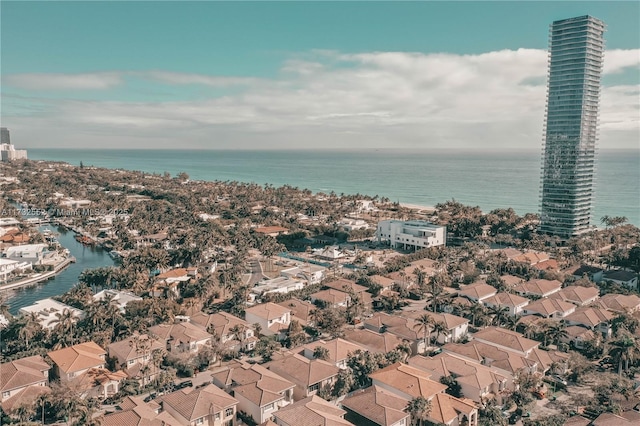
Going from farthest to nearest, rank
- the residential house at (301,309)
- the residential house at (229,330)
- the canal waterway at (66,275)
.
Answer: the canal waterway at (66,275) < the residential house at (301,309) < the residential house at (229,330)

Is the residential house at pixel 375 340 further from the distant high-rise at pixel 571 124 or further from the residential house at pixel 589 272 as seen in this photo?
the distant high-rise at pixel 571 124

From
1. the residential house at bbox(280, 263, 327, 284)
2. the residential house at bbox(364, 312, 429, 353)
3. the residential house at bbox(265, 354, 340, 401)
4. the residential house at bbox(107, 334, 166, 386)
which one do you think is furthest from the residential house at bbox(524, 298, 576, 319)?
the residential house at bbox(107, 334, 166, 386)

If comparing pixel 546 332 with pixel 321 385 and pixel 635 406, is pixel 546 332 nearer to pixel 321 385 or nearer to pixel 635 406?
pixel 635 406

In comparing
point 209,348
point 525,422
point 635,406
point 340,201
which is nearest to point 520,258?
point 635,406

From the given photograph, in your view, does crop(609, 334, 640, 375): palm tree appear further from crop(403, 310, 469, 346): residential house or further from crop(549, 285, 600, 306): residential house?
crop(549, 285, 600, 306): residential house

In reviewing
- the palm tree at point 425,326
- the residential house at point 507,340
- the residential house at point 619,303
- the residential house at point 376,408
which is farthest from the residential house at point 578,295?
the residential house at point 376,408

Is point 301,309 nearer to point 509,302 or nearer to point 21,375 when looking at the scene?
point 509,302

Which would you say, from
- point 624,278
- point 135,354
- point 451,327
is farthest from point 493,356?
point 624,278
